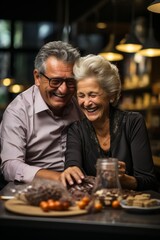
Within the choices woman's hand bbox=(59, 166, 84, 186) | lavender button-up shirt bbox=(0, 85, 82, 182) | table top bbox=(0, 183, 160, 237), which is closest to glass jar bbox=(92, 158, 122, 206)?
table top bbox=(0, 183, 160, 237)

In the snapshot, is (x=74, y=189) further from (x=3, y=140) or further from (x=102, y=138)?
(x=3, y=140)

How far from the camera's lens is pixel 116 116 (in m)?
3.17

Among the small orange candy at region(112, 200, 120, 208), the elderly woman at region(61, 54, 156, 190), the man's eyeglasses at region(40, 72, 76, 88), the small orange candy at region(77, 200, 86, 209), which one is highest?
the man's eyeglasses at region(40, 72, 76, 88)

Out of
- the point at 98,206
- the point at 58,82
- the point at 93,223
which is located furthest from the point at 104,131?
the point at 93,223

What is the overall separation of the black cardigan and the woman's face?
0.13m

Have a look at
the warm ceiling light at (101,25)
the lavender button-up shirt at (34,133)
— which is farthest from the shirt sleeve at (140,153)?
the warm ceiling light at (101,25)

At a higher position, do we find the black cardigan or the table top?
the black cardigan

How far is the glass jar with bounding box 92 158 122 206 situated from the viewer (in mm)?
2223

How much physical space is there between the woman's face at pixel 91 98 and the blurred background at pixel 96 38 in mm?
4527

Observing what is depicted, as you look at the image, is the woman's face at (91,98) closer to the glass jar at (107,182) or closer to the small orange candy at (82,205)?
the glass jar at (107,182)

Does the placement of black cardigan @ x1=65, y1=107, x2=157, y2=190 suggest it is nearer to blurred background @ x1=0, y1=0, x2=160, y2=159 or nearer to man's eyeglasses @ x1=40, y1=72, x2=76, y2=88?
man's eyeglasses @ x1=40, y1=72, x2=76, y2=88

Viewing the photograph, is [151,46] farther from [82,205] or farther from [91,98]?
[82,205]

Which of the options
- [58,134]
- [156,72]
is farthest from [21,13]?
[58,134]

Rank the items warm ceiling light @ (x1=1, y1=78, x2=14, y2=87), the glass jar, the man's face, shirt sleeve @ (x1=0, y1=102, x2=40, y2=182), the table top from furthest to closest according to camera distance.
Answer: warm ceiling light @ (x1=1, y1=78, x2=14, y2=87) < the man's face < shirt sleeve @ (x1=0, y1=102, x2=40, y2=182) < the glass jar < the table top
